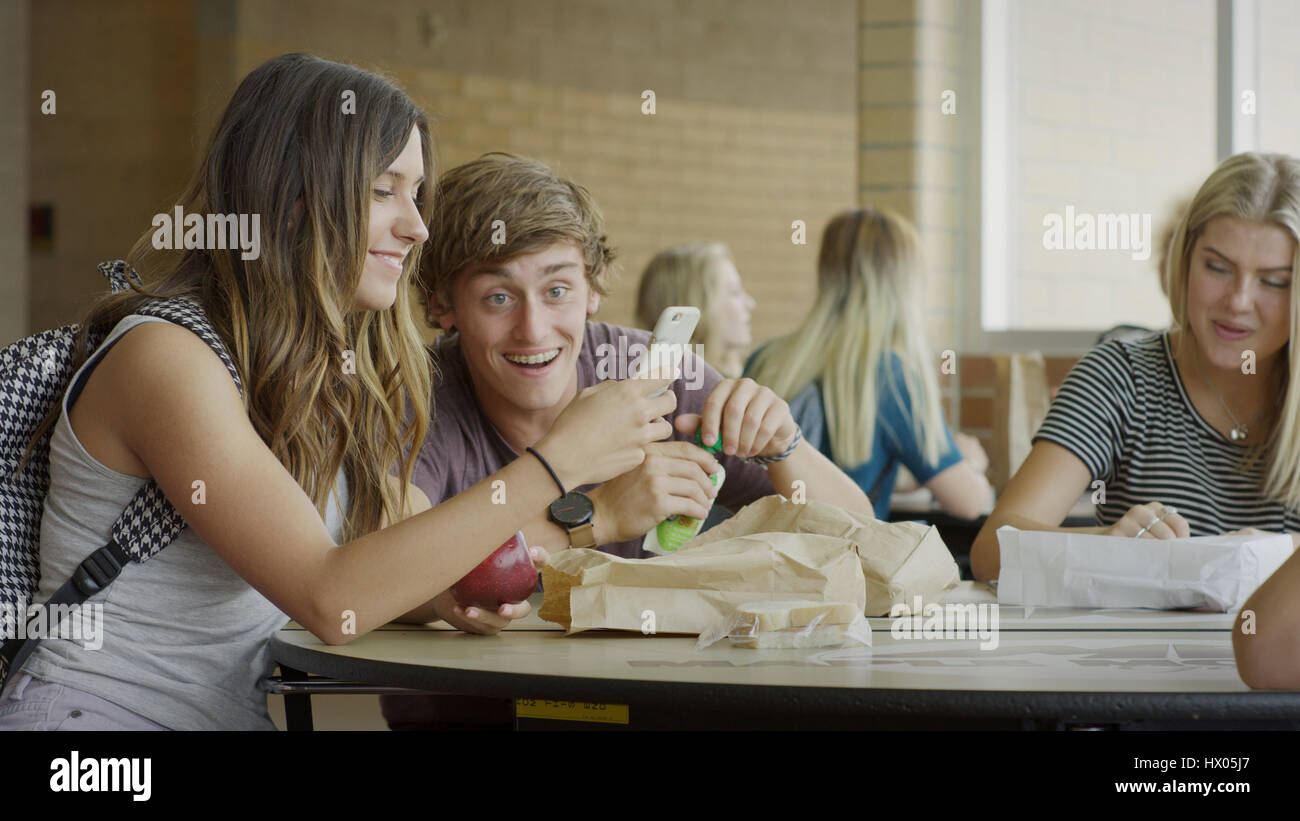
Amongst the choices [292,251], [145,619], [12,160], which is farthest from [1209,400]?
[12,160]

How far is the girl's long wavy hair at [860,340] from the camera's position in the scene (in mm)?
3029

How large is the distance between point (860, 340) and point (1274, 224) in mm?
1271

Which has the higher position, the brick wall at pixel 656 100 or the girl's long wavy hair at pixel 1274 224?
the brick wall at pixel 656 100

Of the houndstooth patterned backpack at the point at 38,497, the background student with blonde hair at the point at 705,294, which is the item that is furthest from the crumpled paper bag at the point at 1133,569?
the background student with blonde hair at the point at 705,294

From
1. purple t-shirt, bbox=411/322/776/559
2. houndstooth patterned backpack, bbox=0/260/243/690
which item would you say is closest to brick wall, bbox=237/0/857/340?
purple t-shirt, bbox=411/322/776/559

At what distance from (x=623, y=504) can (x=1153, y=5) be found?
3281mm

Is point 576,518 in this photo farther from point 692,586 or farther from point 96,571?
point 96,571

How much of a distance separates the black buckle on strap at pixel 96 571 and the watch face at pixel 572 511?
1.75 ft

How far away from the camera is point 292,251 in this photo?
4.68ft

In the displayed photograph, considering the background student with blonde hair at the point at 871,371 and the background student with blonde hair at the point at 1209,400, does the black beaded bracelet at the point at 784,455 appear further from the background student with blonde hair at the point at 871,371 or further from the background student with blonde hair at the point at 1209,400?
the background student with blonde hair at the point at 871,371

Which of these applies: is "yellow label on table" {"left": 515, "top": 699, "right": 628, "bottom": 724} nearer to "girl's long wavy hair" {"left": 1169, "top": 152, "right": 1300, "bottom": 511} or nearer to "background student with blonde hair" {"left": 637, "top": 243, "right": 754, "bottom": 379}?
"girl's long wavy hair" {"left": 1169, "top": 152, "right": 1300, "bottom": 511}
